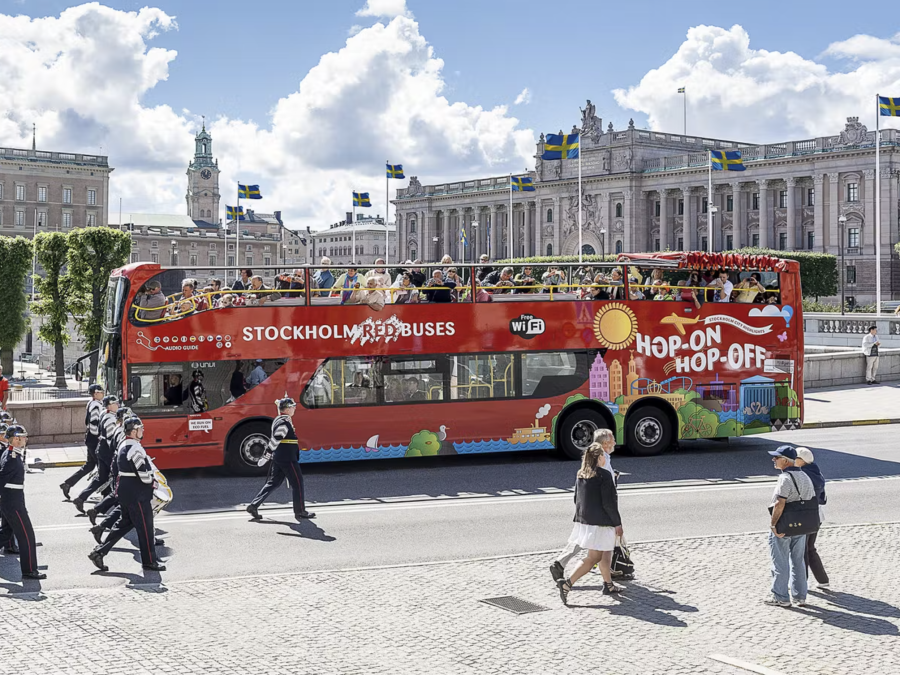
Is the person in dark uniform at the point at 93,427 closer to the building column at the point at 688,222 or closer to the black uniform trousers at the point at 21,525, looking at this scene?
the black uniform trousers at the point at 21,525

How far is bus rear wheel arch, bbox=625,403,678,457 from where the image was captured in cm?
2206

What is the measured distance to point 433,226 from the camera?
511ft

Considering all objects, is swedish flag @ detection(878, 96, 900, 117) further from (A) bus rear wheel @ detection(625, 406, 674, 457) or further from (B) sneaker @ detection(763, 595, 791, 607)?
(B) sneaker @ detection(763, 595, 791, 607)

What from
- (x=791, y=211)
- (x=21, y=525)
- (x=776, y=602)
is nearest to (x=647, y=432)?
(x=776, y=602)

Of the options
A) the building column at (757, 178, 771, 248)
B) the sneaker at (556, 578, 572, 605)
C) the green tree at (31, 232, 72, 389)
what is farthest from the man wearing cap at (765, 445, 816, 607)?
the building column at (757, 178, 771, 248)

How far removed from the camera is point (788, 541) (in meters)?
11.1

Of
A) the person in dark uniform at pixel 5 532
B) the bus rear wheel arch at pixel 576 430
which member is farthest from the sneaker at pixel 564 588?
the bus rear wheel arch at pixel 576 430

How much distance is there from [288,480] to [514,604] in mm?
5534

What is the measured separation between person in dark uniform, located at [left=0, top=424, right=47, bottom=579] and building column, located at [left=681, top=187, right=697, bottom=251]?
4336 inches

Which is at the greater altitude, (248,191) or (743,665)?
(248,191)

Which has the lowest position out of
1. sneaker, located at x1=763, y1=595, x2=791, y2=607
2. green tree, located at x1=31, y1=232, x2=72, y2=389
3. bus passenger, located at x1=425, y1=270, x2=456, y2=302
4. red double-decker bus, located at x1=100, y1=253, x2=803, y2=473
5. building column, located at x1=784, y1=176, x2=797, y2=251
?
sneaker, located at x1=763, y1=595, x2=791, y2=607

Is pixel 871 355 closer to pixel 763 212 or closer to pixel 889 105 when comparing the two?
pixel 889 105

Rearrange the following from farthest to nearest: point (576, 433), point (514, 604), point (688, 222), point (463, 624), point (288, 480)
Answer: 1. point (688, 222)
2. point (576, 433)
3. point (288, 480)
4. point (514, 604)
5. point (463, 624)

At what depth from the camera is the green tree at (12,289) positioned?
225ft
